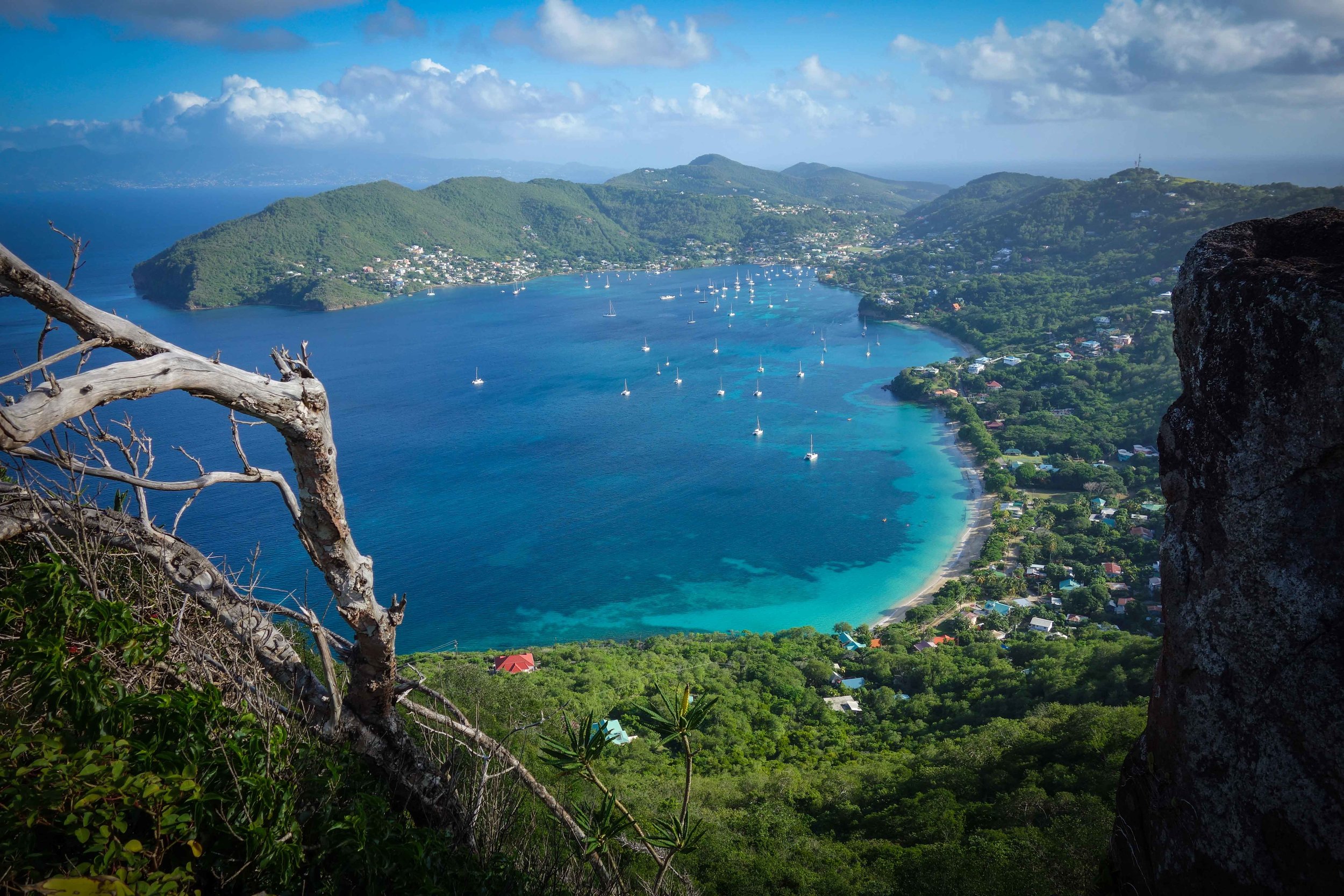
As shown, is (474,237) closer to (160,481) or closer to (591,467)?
(591,467)

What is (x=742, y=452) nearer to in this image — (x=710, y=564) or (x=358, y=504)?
(x=710, y=564)

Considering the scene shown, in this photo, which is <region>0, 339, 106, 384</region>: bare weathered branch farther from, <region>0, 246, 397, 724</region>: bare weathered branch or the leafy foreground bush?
the leafy foreground bush

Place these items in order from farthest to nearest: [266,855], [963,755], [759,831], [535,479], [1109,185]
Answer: [1109,185] < [535,479] < [963,755] < [759,831] < [266,855]

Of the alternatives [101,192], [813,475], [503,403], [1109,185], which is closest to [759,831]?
[813,475]

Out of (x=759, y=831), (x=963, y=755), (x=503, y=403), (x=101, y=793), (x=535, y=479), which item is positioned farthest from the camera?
(x=503, y=403)

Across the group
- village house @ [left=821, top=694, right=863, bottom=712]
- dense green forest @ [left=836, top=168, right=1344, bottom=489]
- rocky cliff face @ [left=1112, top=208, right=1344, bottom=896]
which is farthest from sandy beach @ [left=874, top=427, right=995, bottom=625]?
rocky cliff face @ [left=1112, top=208, right=1344, bottom=896]

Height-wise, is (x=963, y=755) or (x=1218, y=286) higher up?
(x=1218, y=286)
